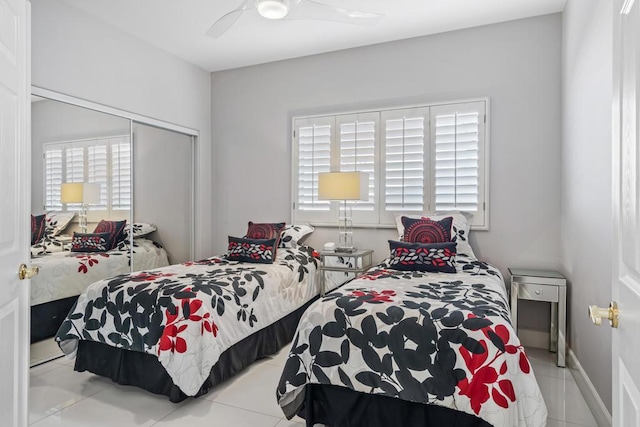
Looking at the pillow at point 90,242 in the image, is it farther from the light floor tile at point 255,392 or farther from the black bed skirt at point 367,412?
the black bed skirt at point 367,412

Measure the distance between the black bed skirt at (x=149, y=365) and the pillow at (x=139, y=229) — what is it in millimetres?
1260

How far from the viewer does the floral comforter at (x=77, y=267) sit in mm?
3002

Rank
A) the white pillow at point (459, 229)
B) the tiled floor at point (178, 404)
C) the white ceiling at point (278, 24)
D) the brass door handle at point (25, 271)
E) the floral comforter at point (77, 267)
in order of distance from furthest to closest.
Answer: the white pillow at point (459, 229) → the white ceiling at point (278, 24) → the floral comforter at point (77, 267) → the tiled floor at point (178, 404) → the brass door handle at point (25, 271)

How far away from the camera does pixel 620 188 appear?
1008 millimetres

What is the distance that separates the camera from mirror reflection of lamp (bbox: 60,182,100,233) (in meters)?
3.24

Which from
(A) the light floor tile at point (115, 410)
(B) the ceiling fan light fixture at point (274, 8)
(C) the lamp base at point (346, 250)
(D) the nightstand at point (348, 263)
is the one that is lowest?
(A) the light floor tile at point (115, 410)

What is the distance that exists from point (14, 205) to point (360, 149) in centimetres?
310

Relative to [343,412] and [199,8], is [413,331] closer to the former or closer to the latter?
[343,412]

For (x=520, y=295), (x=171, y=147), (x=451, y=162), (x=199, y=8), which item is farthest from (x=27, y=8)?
(x=520, y=295)

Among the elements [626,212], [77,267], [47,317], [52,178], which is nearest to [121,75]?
[52,178]

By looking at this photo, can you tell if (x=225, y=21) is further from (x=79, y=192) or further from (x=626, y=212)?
(x=626, y=212)

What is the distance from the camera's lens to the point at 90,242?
11.2 feet

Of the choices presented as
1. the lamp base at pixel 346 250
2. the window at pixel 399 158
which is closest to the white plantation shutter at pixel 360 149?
the window at pixel 399 158

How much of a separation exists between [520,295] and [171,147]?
11.9ft
